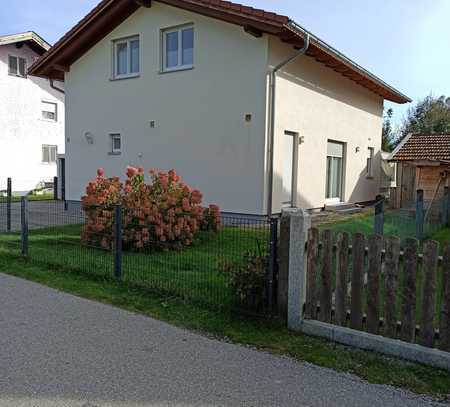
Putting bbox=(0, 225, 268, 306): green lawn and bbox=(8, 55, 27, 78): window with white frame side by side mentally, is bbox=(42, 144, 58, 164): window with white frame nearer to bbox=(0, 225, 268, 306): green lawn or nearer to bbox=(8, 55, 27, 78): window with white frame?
bbox=(8, 55, 27, 78): window with white frame

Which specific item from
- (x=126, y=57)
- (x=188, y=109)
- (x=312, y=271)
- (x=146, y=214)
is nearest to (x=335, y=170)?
(x=188, y=109)

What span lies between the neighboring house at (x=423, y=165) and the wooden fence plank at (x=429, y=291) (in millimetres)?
9944

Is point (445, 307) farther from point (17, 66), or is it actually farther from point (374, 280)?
point (17, 66)

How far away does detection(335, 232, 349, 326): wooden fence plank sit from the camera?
4176 millimetres

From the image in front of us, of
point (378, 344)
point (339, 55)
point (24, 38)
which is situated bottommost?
point (378, 344)

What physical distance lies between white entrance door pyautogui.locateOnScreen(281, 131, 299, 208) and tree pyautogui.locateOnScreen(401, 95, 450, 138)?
29714mm

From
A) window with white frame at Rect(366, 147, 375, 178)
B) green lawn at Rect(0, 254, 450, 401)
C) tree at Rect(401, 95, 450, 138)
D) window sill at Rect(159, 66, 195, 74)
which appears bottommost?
green lawn at Rect(0, 254, 450, 401)

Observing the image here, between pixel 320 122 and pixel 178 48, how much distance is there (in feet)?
15.9

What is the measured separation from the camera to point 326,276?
4.28 m

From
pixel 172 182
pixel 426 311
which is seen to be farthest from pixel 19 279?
pixel 426 311

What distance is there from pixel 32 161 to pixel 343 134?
1851 centimetres

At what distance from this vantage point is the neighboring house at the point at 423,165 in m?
14.0

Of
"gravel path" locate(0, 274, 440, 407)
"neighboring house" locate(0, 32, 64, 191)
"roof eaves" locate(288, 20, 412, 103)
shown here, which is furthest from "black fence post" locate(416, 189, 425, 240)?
"neighboring house" locate(0, 32, 64, 191)

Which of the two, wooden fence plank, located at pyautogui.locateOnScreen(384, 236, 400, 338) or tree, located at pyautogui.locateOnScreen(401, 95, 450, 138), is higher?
tree, located at pyautogui.locateOnScreen(401, 95, 450, 138)
